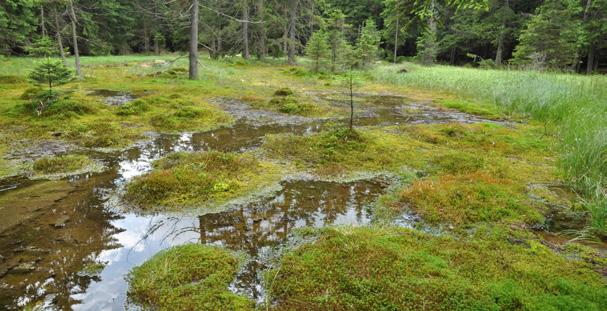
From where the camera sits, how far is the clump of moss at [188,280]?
8.84ft

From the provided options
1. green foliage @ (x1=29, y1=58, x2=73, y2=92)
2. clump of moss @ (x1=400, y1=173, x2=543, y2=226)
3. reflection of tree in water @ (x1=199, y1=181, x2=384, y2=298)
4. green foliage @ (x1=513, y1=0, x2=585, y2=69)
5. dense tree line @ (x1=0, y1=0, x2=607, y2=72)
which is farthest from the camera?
green foliage @ (x1=513, y1=0, x2=585, y2=69)

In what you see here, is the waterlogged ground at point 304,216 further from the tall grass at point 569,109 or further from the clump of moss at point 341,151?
the tall grass at point 569,109

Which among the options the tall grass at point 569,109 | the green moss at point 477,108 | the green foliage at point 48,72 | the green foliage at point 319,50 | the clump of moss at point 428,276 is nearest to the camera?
the clump of moss at point 428,276

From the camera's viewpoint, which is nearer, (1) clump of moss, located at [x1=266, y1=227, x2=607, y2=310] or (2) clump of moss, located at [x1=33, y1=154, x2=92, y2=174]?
(1) clump of moss, located at [x1=266, y1=227, x2=607, y2=310]

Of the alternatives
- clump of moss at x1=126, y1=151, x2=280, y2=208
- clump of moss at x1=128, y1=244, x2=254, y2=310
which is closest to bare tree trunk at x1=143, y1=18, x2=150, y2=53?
clump of moss at x1=126, y1=151, x2=280, y2=208

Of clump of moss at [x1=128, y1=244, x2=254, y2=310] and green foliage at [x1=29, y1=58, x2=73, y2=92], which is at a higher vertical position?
green foliage at [x1=29, y1=58, x2=73, y2=92]

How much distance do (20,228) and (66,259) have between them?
946 mm

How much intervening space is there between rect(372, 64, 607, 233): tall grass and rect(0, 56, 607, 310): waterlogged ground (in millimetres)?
377

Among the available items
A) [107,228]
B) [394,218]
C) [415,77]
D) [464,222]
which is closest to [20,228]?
[107,228]

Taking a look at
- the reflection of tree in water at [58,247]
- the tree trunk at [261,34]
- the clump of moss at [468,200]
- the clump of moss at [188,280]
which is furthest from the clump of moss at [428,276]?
the tree trunk at [261,34]

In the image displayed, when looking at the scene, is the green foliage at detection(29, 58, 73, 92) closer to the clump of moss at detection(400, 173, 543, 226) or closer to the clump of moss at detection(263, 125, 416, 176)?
the clump of moss at detection(263, 125, 416, 176)

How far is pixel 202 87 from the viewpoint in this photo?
1502cm

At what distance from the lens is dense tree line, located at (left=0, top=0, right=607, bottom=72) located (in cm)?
1708

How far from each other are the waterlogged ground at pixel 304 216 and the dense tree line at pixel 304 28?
2371mm
